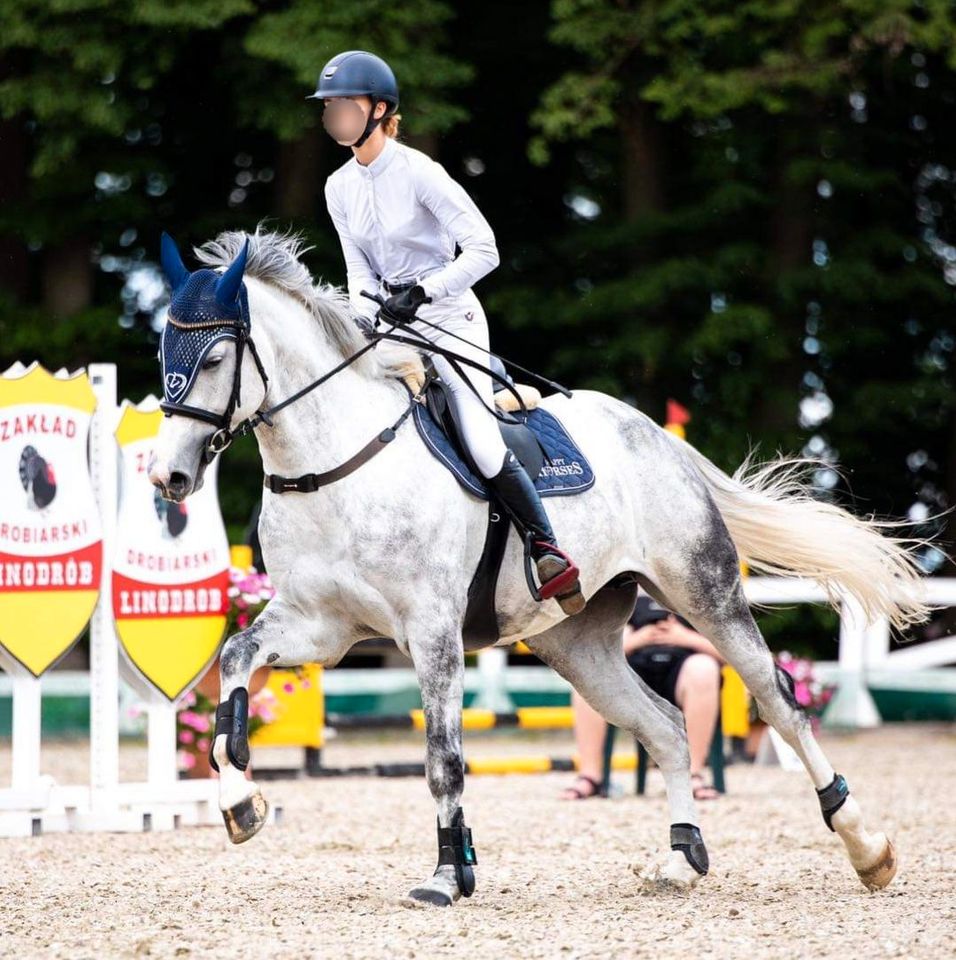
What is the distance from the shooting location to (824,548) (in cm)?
668

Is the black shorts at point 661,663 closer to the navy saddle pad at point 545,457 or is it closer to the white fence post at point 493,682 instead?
the navy saddle pad at point 545,457

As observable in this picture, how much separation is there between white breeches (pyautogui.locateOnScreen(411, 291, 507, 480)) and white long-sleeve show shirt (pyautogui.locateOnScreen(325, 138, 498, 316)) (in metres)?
0.08

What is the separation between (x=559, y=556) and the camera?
222 inches

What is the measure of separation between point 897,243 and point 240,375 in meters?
14.2

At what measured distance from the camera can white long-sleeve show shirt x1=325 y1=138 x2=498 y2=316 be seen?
556cm

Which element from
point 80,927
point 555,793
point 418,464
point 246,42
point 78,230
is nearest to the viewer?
point 80,927

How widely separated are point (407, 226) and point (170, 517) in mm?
2781

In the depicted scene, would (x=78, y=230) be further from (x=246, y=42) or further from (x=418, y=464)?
(x=418, y=464)

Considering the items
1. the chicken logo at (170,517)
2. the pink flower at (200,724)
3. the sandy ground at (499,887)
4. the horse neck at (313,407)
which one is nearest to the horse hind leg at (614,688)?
the sandy ground at (499,887)

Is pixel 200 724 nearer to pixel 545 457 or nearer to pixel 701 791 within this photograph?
pixel 701 791

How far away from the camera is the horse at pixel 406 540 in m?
5.19

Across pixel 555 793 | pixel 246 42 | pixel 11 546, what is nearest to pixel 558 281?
pixel 246 42

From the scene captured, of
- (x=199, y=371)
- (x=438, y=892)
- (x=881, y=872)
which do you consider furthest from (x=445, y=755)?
(x=881, y=872)

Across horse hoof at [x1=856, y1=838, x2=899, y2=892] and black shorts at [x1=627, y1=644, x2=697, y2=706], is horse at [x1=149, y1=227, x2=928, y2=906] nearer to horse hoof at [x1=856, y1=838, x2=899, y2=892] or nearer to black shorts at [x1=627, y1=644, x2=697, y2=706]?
horse hoof at [x1=856, y1=838, x2=899, y2=892]
